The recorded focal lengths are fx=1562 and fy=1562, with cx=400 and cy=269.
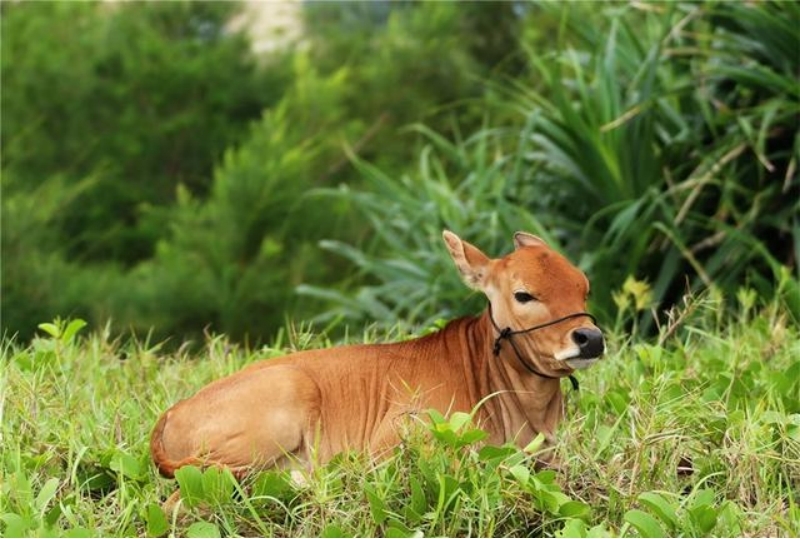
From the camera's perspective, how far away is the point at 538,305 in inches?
174

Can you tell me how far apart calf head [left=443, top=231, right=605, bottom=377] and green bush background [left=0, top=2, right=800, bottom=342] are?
1.06 metres

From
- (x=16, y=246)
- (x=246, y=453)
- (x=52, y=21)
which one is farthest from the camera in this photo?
(x=52, y=21)

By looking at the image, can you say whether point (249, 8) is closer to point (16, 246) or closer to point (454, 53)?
point (454, 53)

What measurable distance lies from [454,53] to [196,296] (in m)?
5.69

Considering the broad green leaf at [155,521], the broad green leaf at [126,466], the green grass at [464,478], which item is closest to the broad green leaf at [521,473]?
the green grass at [464,478]

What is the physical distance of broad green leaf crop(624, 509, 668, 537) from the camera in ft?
13.2

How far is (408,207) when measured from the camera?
29.7 feet

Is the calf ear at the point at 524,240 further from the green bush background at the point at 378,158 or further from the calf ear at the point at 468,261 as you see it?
the green bush background at the point at 378,158

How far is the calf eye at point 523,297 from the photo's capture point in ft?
14.6

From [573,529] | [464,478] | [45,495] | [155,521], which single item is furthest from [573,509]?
[45,495]

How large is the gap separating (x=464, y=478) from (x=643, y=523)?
1.67 feet

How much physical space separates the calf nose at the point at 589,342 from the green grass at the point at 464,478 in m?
0.33

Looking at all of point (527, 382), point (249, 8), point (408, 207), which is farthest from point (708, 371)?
point (249, 8)

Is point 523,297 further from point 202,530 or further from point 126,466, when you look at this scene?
point 126,466
